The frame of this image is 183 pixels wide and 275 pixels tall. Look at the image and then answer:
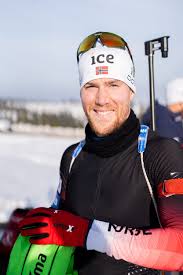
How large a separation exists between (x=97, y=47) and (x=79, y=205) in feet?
2.50

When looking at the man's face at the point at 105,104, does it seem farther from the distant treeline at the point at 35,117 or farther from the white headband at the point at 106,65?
the distant treeline at the point at 35,117

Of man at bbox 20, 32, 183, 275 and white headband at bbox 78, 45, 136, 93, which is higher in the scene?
white headband at bbox 78, 45, 136, 93

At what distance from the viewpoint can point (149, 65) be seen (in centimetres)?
355

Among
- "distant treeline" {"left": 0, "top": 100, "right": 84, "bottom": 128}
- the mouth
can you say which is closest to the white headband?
the mouth

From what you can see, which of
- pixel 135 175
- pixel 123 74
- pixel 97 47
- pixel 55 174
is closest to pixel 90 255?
pixel 135 175

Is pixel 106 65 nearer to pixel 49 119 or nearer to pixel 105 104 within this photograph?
pixel 105 104

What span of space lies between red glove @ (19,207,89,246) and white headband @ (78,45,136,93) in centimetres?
65

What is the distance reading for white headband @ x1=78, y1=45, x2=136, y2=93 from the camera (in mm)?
1773

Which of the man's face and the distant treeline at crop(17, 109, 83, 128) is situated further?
the distant treeline at crop(17, 109, 83, 128)

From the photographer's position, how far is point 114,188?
1.65 metres

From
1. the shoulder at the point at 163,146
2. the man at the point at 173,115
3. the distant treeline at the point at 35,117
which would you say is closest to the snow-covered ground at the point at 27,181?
the man at the point at 173,115

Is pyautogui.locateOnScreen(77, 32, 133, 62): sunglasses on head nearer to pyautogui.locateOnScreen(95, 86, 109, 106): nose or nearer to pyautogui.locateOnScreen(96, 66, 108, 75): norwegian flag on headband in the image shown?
pyautogui.locateOnScreen(96, 66, 108, 75): norwegian flag on headband

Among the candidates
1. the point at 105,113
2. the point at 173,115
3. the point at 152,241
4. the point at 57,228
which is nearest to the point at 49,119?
the point at 173,115

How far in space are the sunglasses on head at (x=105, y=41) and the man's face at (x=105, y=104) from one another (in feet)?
0.64
